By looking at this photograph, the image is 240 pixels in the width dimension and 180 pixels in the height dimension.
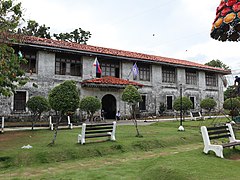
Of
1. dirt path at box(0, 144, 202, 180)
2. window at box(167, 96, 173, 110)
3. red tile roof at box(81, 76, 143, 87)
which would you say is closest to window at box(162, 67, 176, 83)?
window at box(167, 96, 173, 110)

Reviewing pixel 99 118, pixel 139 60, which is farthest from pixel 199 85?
pixel 99 118

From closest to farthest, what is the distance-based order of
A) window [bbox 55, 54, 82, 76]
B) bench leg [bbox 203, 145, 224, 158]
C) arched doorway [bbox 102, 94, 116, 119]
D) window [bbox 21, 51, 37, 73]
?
bench leg [bbox 203, 145, 224, 158] → window [bbox 21, 51, 37, 73] → window [bbox 55, 54, 82, 76] → arched doorway [bbox 102, 94, 116, 119]

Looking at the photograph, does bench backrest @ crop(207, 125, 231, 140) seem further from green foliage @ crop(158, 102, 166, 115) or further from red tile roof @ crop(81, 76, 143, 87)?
green foliage @ crop(158, 102, 166, 115)

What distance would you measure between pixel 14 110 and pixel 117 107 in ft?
31.5

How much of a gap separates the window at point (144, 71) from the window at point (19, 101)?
1239 centimetres

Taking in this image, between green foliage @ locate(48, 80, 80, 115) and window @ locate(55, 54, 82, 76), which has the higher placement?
window @ locate(55, 54, 82, 76)

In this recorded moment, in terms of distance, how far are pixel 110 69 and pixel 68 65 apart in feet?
15.2

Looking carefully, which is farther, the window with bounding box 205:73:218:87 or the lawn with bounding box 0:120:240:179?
the window with bounding box 205:73:218:87

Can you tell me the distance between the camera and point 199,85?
1155 inches

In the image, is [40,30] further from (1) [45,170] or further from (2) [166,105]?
(1) [45,170]

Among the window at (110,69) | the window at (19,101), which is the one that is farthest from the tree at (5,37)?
the window at (110,69)

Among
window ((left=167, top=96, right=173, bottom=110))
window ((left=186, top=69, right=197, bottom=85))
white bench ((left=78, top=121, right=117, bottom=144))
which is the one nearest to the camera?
→ white bench ((left=78, top=121, right=117, bottom=144))

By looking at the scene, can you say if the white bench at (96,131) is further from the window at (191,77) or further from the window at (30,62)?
the window at (191,77)

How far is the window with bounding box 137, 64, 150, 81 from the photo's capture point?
990 inches
